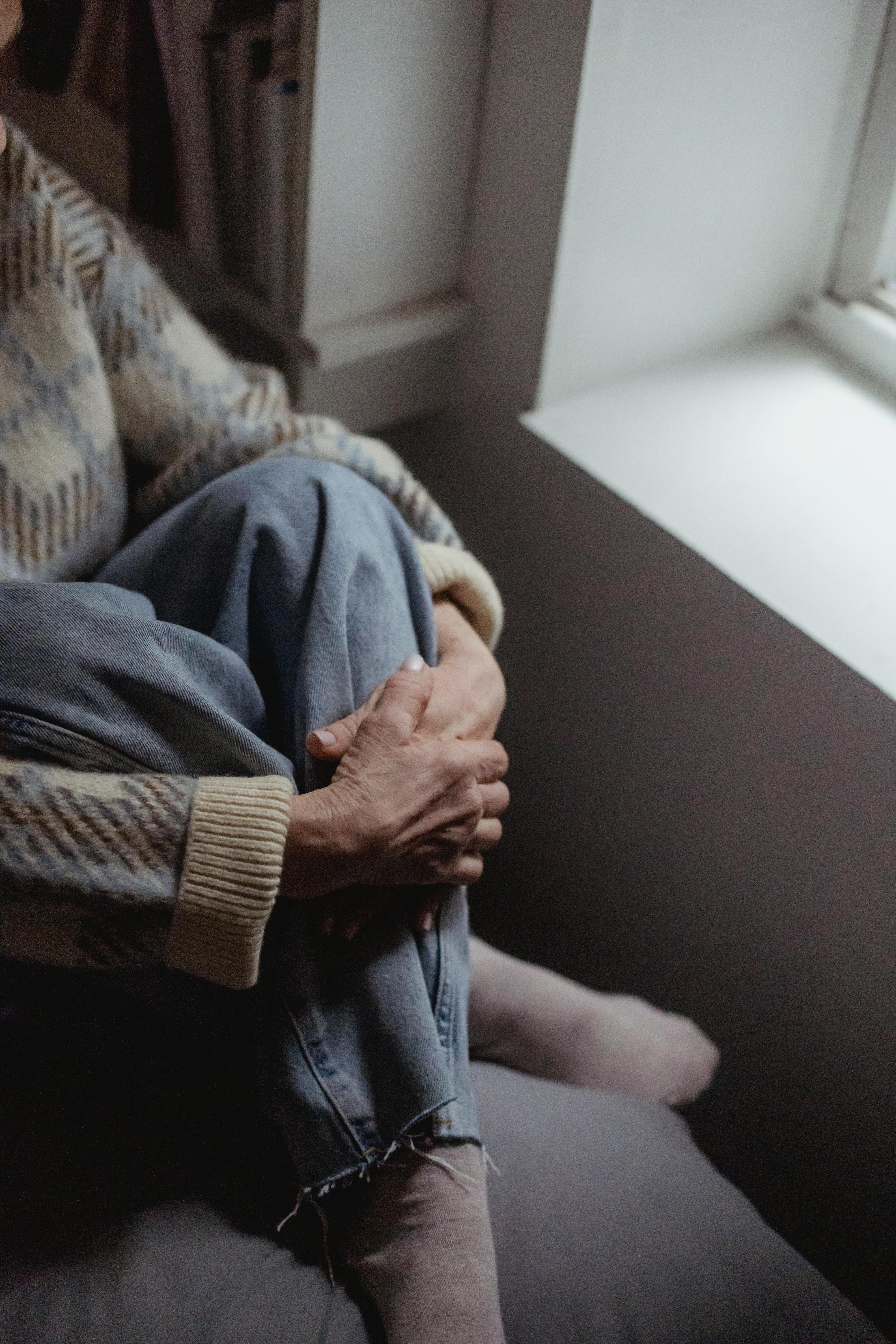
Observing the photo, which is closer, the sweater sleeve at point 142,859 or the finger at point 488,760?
the sweater sleeve at point 142,859

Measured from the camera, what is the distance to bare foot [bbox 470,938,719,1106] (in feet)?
3.48

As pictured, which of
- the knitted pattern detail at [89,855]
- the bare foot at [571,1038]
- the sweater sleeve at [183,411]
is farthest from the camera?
the bare foot at [571,1038]

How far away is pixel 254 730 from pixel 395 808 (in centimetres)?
13

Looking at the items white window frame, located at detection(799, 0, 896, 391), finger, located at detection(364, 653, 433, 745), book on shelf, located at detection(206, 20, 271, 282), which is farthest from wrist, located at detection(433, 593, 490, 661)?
white window frame, located at detection(799, 0, 896, 391)

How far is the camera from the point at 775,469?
42.4 inches

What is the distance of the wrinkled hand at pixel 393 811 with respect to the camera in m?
0.72

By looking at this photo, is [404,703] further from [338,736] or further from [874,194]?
[874,194]

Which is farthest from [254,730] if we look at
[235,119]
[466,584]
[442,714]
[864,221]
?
[864,221]

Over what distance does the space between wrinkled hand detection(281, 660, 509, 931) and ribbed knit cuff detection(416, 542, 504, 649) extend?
0.13 m

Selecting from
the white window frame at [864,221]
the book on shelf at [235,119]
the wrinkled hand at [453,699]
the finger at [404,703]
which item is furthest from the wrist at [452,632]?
the white window frame at [864,221]

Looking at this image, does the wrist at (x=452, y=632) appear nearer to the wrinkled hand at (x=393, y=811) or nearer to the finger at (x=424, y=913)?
the wrinkled hand at (x=393, y=811)

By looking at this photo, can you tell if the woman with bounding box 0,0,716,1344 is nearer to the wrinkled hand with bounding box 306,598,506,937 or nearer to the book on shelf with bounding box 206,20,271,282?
the wrinkled hand with bounding box 306,598,506,937

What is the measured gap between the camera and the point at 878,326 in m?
1.14

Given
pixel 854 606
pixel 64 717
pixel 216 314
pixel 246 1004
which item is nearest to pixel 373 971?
pixel 246 1004
